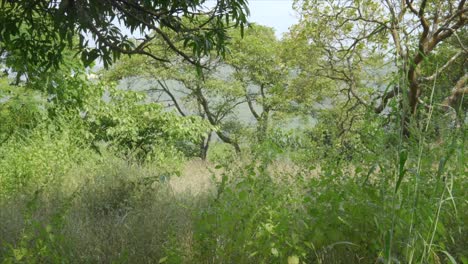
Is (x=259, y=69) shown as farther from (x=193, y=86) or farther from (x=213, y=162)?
(x=213, y=162)

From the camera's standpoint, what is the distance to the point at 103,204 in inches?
243

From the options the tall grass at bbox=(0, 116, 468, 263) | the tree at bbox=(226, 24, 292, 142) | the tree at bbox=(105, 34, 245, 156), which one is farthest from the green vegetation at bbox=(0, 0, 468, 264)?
the tree at bbox=(105, 34, 245, 156)

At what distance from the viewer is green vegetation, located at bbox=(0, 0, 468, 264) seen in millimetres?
2598

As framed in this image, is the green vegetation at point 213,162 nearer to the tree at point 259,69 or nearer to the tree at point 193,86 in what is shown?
the tree at point 259,69

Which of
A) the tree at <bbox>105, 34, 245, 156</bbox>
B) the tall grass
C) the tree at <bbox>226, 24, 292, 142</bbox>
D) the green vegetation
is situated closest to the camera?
the tall grass

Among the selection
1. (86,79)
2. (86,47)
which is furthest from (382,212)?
(86,79)

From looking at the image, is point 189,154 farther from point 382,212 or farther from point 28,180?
point 382,212

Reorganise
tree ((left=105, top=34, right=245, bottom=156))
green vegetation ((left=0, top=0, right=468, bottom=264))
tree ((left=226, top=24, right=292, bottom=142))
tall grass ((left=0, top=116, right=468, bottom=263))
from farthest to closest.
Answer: tree ((left=226, top=24, right=292, bottom=142))
tree ((left=105, top=34, right=245, bottom=156))
green vegetation ((left=0, top=0, right=468, bottom=264))
tall grass ((left=0, top=116, right=468, bottom=263))

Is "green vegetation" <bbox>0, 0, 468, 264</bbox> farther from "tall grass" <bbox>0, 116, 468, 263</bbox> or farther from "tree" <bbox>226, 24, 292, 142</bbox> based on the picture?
"tree" <bbox>226, 24, 292, 142</bbox>

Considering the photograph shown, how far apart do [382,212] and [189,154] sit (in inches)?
962

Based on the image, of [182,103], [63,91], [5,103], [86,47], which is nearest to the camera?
[86,47]

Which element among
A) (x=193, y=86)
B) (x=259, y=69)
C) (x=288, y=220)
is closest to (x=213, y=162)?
(x=288, y=220)

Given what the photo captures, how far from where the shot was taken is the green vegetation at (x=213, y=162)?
2.60 m

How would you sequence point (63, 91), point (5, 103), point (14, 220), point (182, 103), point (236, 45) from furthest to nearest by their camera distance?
1. point (182, 103)
2. point (236, 45)
3. point (63, 91)
4. point (5, 103)
5. point (14, 220)
